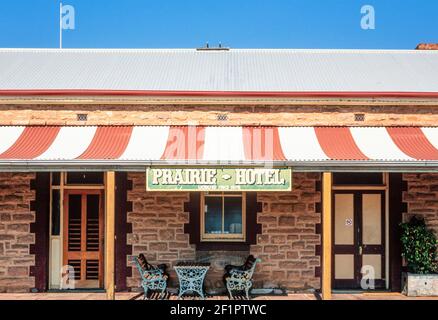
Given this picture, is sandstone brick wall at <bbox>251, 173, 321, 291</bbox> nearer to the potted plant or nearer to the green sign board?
the potted plant

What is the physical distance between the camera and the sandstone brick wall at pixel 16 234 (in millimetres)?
9445

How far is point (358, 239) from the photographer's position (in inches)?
384

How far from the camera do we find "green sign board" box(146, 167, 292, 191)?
7.75m

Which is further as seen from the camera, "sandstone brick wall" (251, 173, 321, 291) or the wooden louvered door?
the wooden louvered door

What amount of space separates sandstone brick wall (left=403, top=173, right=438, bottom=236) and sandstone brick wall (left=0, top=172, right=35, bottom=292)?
24.8 ft

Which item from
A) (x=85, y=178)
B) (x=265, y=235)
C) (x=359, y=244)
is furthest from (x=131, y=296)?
(x=359, y=244)

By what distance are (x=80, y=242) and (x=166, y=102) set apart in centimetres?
339

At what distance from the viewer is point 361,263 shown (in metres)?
9.72

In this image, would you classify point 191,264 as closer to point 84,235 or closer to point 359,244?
point 84,235

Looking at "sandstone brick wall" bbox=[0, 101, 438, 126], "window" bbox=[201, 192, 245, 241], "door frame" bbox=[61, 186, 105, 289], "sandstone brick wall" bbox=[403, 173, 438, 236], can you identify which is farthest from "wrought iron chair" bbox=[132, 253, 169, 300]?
"sandstone brick wall" bbox=[403, 173, 438, 236]

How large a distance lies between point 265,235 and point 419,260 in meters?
2.95

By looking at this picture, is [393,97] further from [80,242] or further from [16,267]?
[16,267]

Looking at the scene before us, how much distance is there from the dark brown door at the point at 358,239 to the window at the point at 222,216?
1.97 m
